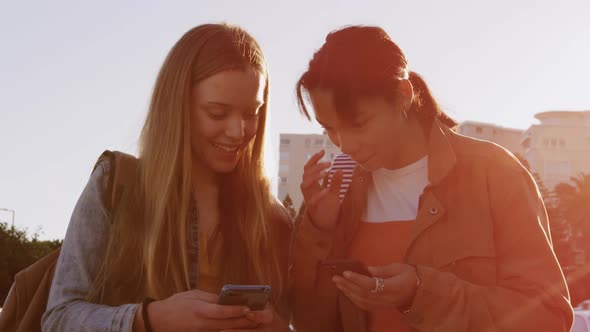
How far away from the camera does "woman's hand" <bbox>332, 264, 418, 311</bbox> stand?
2.78 m

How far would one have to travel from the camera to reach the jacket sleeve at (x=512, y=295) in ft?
9.45

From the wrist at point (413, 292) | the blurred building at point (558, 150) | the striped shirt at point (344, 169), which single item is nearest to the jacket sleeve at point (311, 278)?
the striped shirt at point (344, 169)

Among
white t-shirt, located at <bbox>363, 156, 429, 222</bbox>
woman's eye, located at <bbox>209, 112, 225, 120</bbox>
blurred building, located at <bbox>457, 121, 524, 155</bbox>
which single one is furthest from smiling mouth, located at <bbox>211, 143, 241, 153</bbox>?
blurred building, located at <bbox>457, 121, 524, 155</bbox>

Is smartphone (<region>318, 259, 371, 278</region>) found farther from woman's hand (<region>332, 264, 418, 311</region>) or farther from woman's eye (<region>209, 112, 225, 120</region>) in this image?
woman's eye (<region>209, 112, 225, 120</region>)

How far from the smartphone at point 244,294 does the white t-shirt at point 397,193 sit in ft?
2.61

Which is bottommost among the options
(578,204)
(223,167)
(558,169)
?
(578,204)

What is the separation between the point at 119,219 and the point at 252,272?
1.95 ft

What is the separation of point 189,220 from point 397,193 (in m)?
0.86

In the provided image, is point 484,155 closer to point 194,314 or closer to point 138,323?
point 194,314

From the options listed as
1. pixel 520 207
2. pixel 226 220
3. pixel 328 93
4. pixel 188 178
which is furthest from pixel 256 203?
pixel 520 207

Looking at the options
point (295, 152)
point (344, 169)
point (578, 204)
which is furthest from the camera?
point (295, 152)

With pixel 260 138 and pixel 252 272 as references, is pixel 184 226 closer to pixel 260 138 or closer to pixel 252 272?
pixel 252 272

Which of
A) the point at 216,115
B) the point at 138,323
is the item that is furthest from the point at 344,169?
the point at 138,323

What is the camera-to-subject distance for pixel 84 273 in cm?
301
